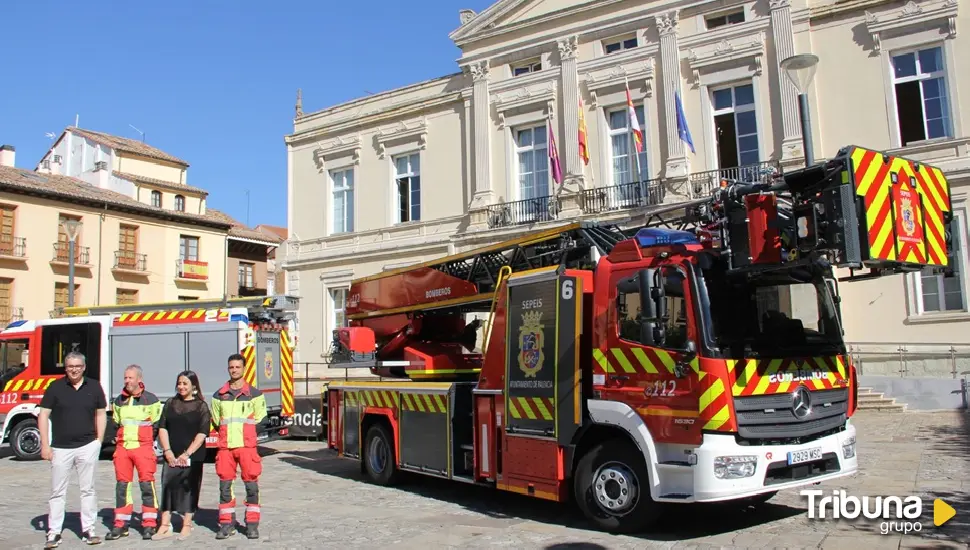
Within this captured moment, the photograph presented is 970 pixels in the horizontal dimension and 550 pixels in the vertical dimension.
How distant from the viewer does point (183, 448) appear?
7.82 meters

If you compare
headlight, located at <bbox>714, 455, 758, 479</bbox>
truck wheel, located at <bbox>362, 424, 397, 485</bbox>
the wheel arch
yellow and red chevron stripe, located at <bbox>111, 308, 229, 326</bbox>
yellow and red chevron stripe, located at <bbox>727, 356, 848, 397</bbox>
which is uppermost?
yellow and red chevron stripe, located at <bbox>111, 308, 229, 326</bbox>

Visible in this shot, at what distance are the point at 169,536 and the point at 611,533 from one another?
4.45m

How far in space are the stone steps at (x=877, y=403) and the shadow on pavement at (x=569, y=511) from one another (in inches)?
410

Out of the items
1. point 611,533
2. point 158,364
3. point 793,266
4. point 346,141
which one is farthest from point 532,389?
point 346,141

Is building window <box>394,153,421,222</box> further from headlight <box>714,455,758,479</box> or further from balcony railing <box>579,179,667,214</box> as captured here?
headlight <box>714,455,758,479</box>

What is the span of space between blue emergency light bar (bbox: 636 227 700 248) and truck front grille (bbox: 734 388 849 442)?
1691 mm

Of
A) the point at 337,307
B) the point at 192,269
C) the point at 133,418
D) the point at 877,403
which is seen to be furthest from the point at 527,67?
the point at 192,269

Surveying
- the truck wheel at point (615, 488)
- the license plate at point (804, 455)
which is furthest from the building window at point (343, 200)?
the license plate at point (804, 455)

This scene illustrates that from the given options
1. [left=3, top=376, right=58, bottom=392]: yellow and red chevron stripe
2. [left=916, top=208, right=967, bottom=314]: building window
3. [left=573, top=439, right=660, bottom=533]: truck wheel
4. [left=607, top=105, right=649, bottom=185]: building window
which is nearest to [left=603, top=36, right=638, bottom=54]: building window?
[left=607, top=105, right=649, bottom=185]: building window

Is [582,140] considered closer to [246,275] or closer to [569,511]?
[569,511]

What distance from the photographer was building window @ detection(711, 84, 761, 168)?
70.7 feet

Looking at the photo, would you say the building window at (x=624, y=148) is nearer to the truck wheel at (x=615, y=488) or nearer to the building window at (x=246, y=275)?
the truck wheel at (x=615, y=488)

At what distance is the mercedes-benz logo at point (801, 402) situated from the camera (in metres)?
7.29

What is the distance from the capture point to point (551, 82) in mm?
24391
